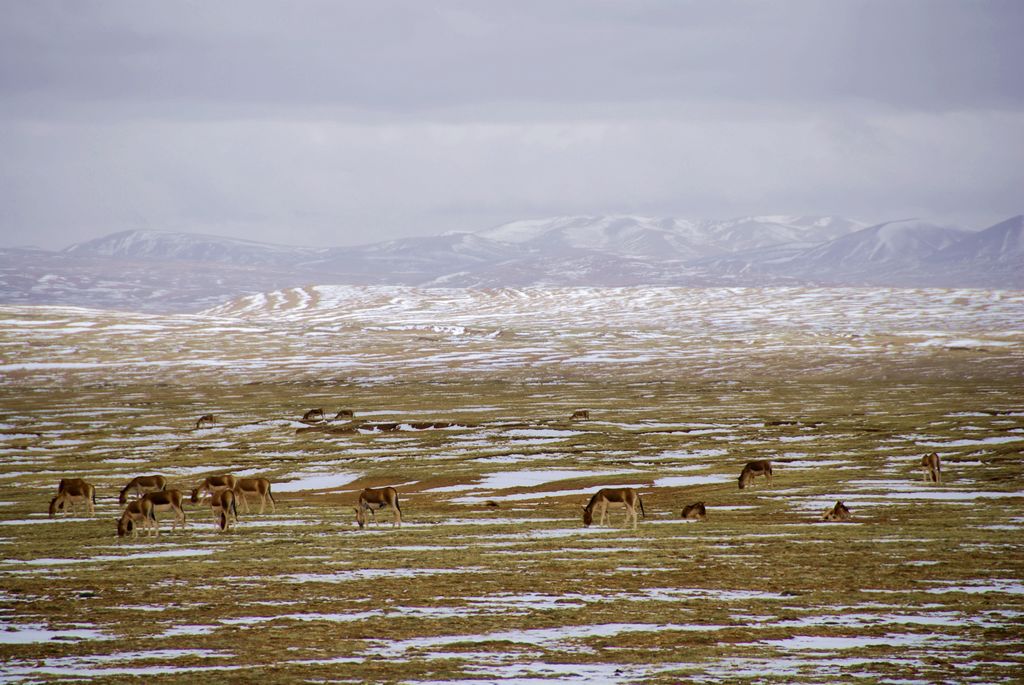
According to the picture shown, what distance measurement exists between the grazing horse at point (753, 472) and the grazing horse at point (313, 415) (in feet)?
134

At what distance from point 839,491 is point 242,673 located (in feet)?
90.3

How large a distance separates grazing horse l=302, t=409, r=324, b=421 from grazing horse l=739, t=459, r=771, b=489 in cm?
4089

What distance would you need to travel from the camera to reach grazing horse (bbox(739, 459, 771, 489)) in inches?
1598

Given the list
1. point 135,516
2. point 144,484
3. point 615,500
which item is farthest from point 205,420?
point 615,500

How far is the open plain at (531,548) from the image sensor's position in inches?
584

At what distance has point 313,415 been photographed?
7731 centimetres

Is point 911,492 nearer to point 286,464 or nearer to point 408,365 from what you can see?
point 286,464

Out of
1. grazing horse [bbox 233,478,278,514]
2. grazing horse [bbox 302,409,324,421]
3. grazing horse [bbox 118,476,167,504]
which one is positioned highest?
grazing horse [bbox 302,409,324,421]

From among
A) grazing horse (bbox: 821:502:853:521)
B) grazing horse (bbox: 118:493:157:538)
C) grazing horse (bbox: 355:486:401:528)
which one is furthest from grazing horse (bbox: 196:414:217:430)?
grazing horse (bbox: 821:502:853:521)

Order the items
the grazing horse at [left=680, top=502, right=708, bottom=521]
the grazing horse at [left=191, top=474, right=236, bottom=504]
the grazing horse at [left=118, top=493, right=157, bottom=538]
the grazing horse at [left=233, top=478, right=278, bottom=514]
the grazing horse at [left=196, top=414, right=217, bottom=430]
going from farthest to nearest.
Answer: the grazing horse at [left=196, top=414, right=217, bottom=430] → the grazing horse at [left=191, top=474, right=236, bottom=504] → the grazing horse at [left=233, top=478, right=278, bottom=514] → the grazing horse at [left=680, top=502, right=708, bottom=521] → the grazing horse at [left=118, top=493, right=157, bottom=538]

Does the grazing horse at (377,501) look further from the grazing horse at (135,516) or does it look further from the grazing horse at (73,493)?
the grazing horse at (73,493)

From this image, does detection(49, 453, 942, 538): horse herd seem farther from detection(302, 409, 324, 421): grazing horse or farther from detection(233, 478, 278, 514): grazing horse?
detection(302, 409, 324, 421): grazing horse

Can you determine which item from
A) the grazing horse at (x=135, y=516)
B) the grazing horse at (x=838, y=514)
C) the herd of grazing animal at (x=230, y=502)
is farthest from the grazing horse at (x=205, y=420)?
the grazing horse at (x=838, y=514)

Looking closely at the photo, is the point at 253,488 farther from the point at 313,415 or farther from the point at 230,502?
the point at 313,415
